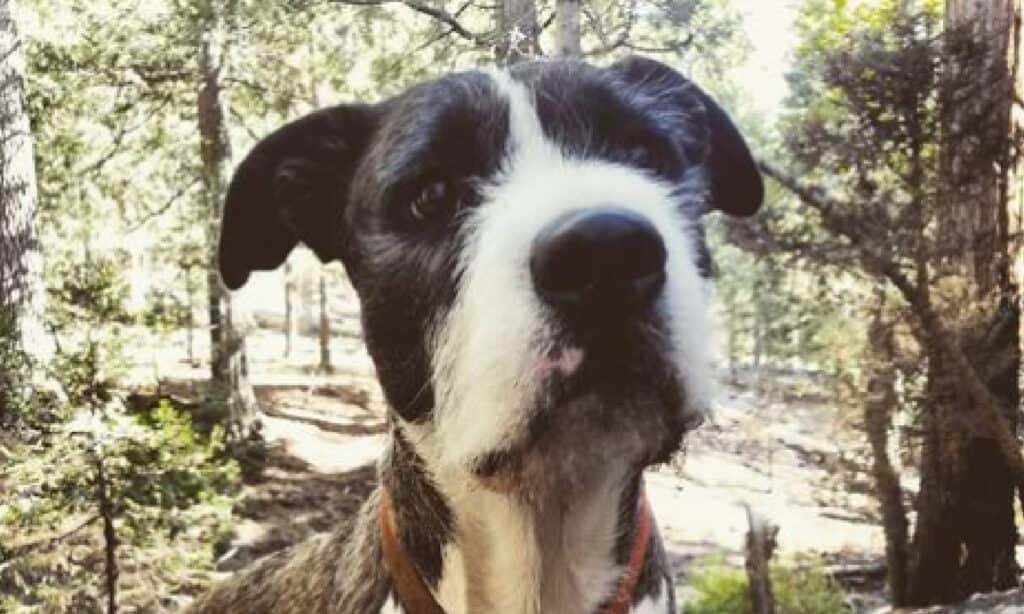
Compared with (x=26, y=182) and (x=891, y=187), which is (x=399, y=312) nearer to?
(x=891, y=187)

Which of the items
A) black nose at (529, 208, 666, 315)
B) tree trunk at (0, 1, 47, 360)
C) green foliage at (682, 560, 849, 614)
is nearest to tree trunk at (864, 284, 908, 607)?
green foliage at (682, 560, 849, 614)

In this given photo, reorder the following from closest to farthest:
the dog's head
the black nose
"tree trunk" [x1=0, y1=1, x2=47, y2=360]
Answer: the black nose < the dog's head < "tree trunk" [x1=0, y1=1, x2=47, y2=360]

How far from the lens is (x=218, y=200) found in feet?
35.5

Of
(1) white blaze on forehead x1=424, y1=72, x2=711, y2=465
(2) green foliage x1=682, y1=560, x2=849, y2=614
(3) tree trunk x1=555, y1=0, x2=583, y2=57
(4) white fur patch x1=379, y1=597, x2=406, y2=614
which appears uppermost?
(3) tree trunk x1=555, y1=0, x2=583, y2=57

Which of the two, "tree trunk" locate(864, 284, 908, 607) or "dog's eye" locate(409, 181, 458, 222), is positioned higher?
"dog's eye" locate(409, 181, 458, 222)

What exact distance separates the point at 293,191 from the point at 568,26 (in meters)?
3.90

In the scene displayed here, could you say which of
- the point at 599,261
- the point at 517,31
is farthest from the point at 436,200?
the point at 517,31

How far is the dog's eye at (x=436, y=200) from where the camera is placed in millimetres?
2268

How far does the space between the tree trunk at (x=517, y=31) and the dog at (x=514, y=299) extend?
3906mm

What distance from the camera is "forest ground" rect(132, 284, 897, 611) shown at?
31.6 ft

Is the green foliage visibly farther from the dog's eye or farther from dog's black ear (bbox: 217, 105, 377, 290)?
the dog's eye

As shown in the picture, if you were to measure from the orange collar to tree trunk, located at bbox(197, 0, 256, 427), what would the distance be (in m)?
7.08

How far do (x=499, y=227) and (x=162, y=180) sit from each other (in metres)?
11.3

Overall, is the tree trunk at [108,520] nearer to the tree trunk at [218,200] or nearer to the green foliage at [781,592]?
the tree trunk at [218,200]
